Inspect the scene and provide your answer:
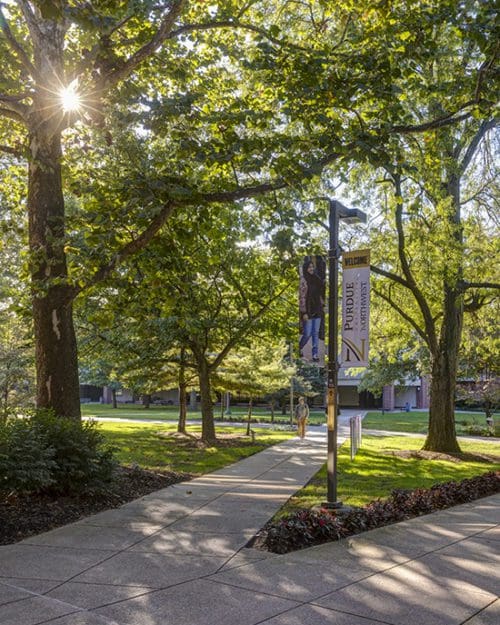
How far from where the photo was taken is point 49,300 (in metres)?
9.48

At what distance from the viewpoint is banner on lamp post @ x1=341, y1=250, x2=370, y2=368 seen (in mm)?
7500

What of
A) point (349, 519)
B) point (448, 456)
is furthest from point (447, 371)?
point (349, 519)

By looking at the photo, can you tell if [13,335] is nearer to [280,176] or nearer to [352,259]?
[280,176]

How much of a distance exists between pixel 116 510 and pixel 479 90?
7901 mm

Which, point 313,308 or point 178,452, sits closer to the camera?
point 313,308

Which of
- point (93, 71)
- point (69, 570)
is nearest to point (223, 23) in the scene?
point (93, 71)

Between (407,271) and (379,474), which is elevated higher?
(407,271)

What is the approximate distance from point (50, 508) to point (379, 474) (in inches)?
313

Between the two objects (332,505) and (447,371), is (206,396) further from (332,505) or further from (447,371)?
(332,505)

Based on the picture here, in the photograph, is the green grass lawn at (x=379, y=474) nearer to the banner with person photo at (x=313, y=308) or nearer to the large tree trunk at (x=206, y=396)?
the banner with person photo at (x=313, y=308)

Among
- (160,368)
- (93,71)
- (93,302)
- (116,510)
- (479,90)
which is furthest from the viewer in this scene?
(160,368)

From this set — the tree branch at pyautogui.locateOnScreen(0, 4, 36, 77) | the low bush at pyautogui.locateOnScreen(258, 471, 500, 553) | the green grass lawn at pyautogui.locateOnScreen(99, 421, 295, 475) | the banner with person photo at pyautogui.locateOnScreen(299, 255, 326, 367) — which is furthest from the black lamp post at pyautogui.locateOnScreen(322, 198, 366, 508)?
the tree branch at pyautogui.locateOnScreen(0, 4, 36, 77)

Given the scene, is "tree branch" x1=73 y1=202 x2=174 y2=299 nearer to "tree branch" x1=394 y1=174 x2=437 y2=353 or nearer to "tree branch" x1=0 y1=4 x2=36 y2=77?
"tree branch" x1=0 y1=4 x2=36 y2=77

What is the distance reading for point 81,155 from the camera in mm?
13023
